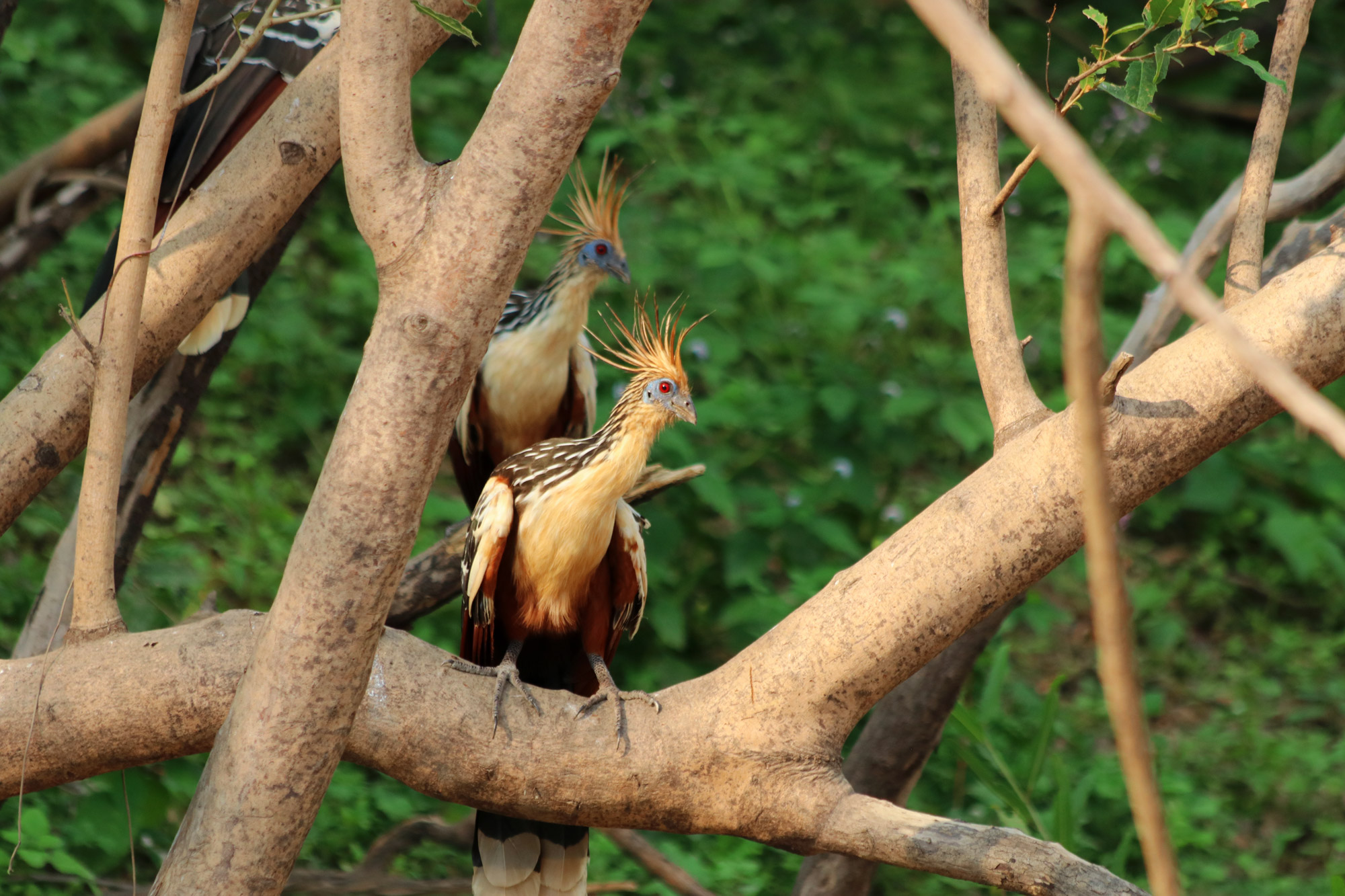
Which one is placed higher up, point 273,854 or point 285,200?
point 285,200

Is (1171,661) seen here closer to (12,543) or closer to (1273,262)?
(1273,262)

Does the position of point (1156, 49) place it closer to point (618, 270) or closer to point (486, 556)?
point (486, 556)

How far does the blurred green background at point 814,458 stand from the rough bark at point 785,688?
100cm

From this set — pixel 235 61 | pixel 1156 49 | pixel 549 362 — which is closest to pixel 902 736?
pixel 549 362

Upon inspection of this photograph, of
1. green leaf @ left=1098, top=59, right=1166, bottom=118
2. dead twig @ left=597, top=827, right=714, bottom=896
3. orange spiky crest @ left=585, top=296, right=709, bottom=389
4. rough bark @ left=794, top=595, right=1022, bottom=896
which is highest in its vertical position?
orange spiky crest @ left=585, top=296, right=709, bottom=389

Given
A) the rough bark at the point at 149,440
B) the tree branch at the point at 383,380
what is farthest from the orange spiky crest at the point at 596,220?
the tree branch at the point at 383,380

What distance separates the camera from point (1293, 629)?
15.1 feet

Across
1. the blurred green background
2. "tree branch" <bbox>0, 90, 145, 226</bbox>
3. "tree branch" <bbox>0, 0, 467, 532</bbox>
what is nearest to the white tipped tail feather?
"tree branch" <bbox>0, 0, 467, 532</bbox>

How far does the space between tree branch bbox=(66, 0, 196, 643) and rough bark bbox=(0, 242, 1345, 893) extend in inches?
4.2

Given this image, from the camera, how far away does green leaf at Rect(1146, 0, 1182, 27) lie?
5.47 ft

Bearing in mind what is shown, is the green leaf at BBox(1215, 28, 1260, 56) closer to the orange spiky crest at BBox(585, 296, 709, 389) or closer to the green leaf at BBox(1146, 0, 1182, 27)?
the green leaf at BBox(1146, 0, 1182, 27)

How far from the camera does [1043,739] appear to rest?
310 cm

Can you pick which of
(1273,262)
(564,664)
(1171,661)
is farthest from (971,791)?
(1273,262)

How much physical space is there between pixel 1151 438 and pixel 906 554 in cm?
36
